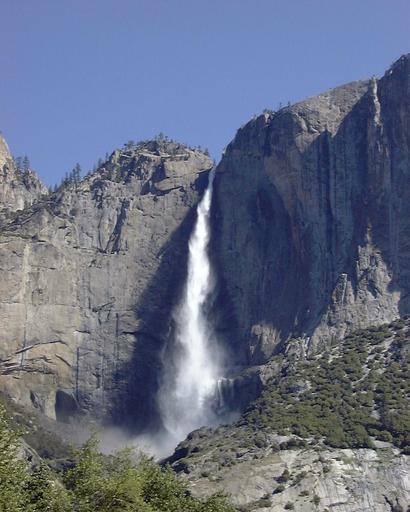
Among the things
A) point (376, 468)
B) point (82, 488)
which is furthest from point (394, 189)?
point (82, 488)

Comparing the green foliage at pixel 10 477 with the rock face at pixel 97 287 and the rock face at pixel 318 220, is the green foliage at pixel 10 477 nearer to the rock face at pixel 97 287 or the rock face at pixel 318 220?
the rock face at pixel 318 220

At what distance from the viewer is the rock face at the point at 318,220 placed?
101 meters

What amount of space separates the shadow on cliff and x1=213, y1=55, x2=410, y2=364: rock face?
4385mm

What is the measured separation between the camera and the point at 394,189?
104312 millimetres

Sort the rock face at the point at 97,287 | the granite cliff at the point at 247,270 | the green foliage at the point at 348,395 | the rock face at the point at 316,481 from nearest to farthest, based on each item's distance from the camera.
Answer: the rock face at the point at 316,481 → the green foliage at the point at 348,395 → the granite cliff at the point at 247,270 → the rock face at the point at 97,287

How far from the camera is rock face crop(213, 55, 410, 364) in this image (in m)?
101

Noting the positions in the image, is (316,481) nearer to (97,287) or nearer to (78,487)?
(78,487)

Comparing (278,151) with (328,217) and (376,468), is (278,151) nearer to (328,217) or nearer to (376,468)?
(328,217)

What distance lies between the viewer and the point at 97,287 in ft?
374

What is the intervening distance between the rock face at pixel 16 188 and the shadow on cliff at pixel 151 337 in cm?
2147

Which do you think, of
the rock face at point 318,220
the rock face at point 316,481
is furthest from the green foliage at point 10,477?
the rock face at point 318,220

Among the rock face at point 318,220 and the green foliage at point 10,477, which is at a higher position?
the rock face at point 318,220

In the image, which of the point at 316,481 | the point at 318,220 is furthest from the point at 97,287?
the point at 316,481

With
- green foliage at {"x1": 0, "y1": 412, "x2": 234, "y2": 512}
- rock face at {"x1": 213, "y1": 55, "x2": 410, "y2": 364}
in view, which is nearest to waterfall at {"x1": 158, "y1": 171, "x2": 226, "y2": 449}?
rock face at {"x1": 213, "y1": 55, "x2": 410, "y2": 364}
